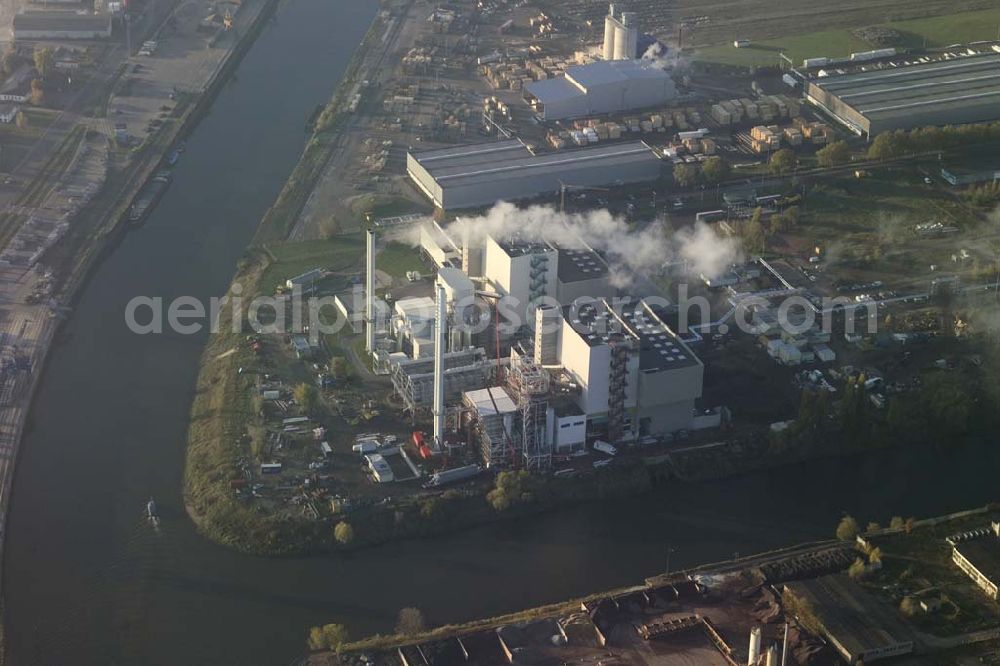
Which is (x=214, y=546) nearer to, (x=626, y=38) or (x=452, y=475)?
(x=452, y=475)

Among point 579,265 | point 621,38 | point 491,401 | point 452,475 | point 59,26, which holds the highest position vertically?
point 621,38

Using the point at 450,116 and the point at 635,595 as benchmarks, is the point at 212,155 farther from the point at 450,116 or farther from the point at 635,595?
the point at 635,595

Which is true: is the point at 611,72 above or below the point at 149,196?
above

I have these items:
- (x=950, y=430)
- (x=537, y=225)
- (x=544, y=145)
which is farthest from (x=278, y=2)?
(x=950, y=430)

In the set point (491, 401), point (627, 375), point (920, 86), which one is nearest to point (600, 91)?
point (920, 86)

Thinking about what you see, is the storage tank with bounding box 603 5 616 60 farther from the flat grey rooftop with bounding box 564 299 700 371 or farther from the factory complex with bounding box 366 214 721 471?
the flat grey rooftop with bounding box 564 299 700 371

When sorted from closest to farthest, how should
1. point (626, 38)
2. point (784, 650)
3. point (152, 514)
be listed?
point (784, 650)
point (152, 514)
point (626, 38)

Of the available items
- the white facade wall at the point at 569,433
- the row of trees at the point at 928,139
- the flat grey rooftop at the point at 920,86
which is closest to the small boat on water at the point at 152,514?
the white facade wall at the point at 569,433
